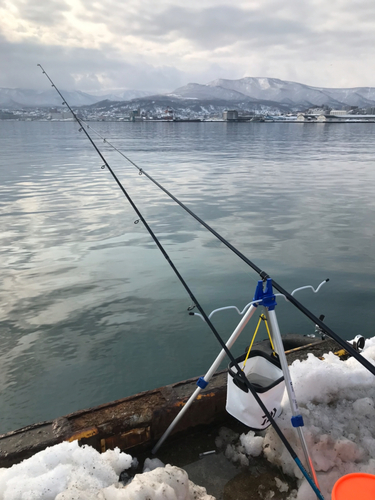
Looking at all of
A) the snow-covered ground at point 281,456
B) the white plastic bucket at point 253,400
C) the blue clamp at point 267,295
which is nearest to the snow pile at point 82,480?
the snow-covered ground at point 281,456

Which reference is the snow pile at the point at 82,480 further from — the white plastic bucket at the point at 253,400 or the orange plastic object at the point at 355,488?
the orange plastic object at the point at 355,488

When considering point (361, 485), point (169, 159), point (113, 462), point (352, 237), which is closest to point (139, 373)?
point (113, 462)

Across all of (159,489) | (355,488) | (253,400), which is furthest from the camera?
(253,400)

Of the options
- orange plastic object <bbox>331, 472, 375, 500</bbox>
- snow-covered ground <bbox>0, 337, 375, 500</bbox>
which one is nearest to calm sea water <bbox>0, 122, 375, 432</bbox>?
snow-covered ground <bbox>0, 337, 375, 500</bbox>

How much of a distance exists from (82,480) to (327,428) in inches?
78.1

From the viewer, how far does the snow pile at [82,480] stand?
2285mm

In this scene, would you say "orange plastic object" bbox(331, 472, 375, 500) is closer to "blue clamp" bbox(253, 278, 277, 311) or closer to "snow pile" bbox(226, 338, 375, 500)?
"snow pile" bbox(226, 338, 375, 500)

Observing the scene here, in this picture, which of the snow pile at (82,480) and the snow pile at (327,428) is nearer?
the snow pile at (82,480)

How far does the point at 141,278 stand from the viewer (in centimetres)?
761

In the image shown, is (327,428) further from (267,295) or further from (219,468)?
(267,295)

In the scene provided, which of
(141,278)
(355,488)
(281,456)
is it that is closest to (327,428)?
(281,456)

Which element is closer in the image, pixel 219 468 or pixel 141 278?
pixel 219 468

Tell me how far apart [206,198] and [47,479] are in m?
12.9

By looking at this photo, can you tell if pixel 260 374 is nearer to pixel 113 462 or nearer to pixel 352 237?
pixel 113 462
